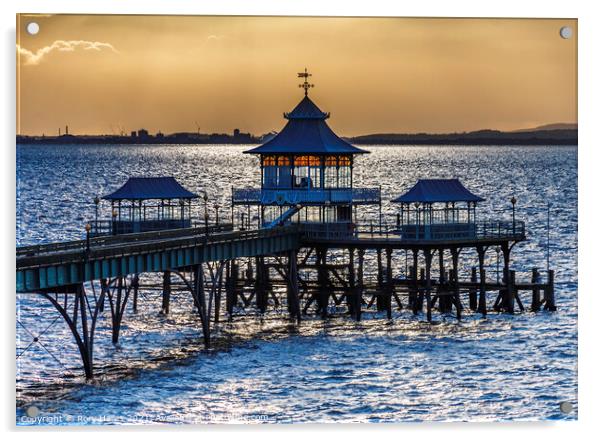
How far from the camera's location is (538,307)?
3629 inches

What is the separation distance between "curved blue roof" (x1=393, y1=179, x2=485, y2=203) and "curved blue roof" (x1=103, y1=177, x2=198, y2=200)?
1110 cm

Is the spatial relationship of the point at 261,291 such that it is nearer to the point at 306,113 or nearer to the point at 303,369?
the point at 306,113

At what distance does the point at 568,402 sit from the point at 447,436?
7.23 m

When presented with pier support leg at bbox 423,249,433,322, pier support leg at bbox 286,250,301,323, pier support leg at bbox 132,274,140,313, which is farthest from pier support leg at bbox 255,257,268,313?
pier support leg at bbox 423,249,433,322

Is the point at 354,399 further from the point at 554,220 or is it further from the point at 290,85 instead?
the point at 554,220

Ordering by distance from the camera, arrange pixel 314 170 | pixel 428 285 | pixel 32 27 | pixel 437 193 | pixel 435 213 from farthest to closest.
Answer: pixel 314 170 → pixel 435 213 → pixel 437 193 → pixel 428 285 → pixel 32 27

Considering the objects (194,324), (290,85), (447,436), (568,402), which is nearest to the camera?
(447,436)

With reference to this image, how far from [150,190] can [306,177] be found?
26.6 feet

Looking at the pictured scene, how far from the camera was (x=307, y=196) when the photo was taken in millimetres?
93812

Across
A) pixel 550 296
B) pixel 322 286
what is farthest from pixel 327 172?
pixel 550 296

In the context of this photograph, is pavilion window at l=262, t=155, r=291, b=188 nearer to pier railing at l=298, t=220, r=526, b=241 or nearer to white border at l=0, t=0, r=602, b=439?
pier railing at l=298, t=220, r=526, b=241

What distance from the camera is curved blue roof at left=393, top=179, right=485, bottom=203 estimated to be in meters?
90.1

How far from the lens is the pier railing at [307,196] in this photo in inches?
3693
